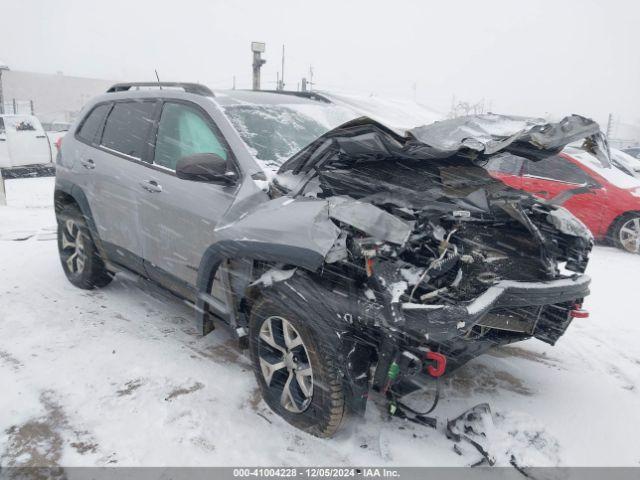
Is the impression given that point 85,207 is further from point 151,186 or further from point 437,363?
point 437,363

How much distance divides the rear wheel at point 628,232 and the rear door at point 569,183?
27cm

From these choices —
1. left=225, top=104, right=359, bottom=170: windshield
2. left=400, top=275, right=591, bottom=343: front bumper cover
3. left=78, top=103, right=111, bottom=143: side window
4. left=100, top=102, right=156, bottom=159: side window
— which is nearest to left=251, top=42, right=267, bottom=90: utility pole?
left=78, top=103, right=111, bottom=143: side window

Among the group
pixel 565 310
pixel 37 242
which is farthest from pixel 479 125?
pixel 37 242

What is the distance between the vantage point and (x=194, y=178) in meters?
2.88

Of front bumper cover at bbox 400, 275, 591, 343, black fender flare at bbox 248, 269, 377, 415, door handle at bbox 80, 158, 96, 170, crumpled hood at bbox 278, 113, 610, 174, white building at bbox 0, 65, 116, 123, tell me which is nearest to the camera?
front bumper cover at bbox 400, 275, 591, 343

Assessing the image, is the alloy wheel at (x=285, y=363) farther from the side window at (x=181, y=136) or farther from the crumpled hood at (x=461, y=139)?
the side window at (x=181, y=136)

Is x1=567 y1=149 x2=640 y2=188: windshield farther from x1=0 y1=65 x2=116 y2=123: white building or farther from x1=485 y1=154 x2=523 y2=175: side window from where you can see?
x1=0 y1=65 x2=116 y2=123: white building

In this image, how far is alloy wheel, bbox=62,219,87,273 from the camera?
445 centimetres

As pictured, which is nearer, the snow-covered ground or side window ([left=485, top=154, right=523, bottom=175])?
the snow-covered ground

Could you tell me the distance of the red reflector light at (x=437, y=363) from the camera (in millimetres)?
2211

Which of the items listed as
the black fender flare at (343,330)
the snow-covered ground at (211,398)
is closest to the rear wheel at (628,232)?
the snow-covered ground at (211,398)

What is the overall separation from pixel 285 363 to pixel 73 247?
10.1 ft

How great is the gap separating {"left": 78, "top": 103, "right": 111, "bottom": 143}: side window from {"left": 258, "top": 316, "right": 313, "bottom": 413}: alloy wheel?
2787 mm

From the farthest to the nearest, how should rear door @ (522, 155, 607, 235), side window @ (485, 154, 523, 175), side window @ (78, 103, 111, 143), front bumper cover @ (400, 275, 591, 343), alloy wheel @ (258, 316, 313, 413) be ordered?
1. rear door @ (522, 155, 607, 235)
2. side window @ (78, 103, 111, 143)
3. side window @ (485, 154, 523, 175)
4. alloy wheel @ (258, 316, 313, 413)
5. front bumper cover @ (400, 275, 591, 343)
